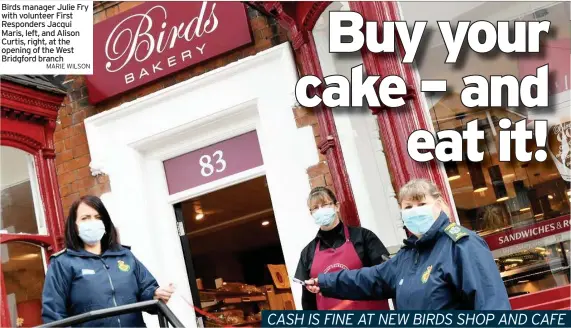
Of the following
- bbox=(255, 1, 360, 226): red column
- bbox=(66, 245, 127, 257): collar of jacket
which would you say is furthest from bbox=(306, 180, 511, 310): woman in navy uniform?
bbox=(255, 1, 360, 226): red column

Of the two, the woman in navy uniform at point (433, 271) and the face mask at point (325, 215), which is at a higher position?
the face mask at point (325, 215)

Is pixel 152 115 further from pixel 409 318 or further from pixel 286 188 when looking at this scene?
pixel 409 318

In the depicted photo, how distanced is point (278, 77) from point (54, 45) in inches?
69.5

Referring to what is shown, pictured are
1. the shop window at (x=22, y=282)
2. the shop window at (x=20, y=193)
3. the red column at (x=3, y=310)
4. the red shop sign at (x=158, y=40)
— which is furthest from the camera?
the shop window at (x=20, y=193)

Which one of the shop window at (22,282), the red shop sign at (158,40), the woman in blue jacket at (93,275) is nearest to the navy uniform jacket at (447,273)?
the woman in blue jacket at (93,275)

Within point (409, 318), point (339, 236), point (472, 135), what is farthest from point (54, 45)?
point (409, 318)

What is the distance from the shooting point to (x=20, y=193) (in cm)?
700

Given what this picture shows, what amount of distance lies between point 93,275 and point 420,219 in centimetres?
177

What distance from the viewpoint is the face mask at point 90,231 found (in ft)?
14.0

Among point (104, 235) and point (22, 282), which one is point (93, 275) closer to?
point (104, 235)

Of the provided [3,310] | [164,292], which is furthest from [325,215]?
[3,310]

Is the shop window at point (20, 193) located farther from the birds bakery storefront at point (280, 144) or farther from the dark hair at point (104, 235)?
the dark hair at point (104, 235)

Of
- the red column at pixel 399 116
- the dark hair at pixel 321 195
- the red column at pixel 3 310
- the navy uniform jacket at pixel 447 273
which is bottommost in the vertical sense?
the navy uniform jacket at pixel 447 273

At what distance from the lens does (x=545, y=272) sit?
480 centimetres
